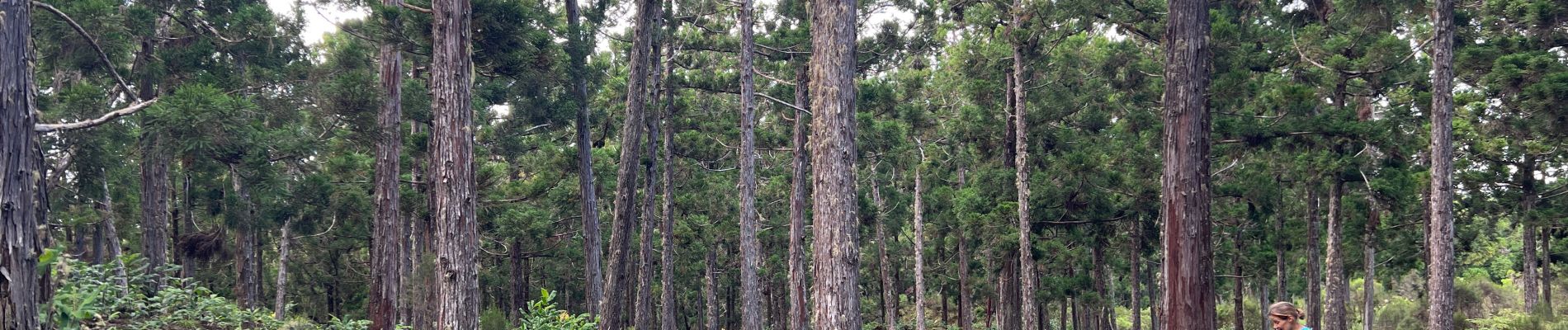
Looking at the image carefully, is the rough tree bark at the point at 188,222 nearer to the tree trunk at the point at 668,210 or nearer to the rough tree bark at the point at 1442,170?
the tree trunk at the point at 668,210

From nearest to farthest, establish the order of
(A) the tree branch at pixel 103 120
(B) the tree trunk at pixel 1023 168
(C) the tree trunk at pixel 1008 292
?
(A) the tree branch at pixel 103 120
(B) the tree trunk at pixel 1023 168
(C) the tree trunk at pixel 1008 292

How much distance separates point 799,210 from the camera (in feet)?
69.1

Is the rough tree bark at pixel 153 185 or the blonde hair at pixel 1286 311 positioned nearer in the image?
the blonde hair at pixel 1286 311

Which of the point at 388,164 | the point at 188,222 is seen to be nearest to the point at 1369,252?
the point at 388,164

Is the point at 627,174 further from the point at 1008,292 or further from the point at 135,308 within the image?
the point at 1008,292

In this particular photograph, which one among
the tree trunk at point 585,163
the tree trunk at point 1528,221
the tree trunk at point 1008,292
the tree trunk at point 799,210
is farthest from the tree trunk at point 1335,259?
the tree trunk at point 585,163

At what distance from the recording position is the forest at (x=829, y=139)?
38.4 feet

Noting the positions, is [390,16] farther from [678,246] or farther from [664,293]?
[678,246]

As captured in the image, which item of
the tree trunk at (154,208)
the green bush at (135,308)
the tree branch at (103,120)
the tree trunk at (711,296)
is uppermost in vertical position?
the tree branch at (103,120)

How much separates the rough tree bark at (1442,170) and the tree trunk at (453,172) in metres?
15.5

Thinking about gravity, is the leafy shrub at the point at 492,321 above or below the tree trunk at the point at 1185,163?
below

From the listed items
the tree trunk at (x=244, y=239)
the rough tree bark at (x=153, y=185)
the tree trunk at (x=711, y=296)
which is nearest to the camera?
the rough tree bark at (x=153, y=185)

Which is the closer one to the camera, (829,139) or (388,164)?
(829,139)

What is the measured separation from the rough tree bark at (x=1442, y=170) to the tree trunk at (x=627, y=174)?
13092mm
